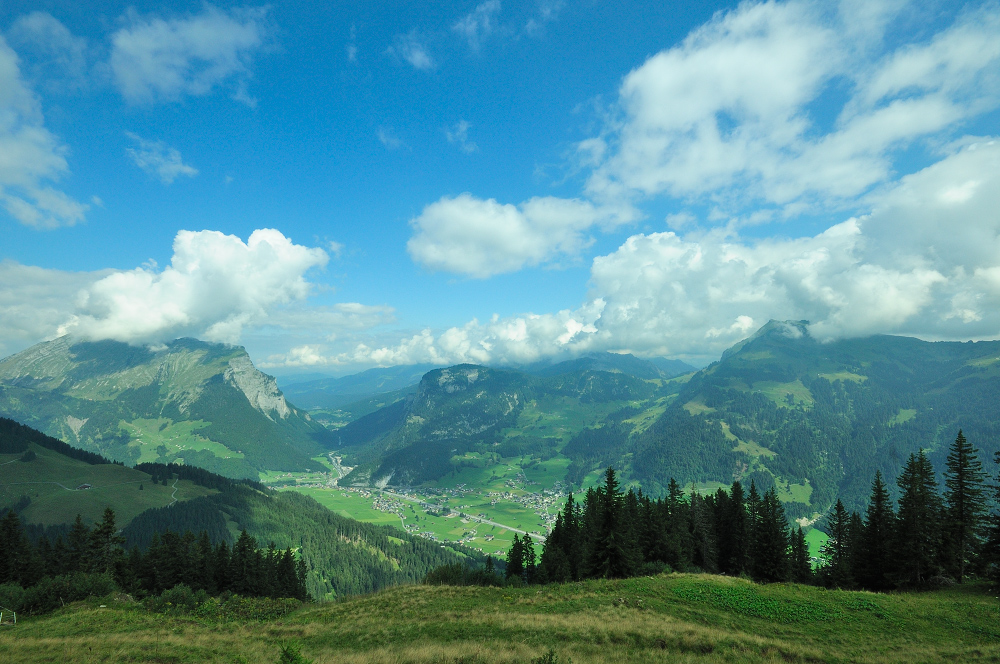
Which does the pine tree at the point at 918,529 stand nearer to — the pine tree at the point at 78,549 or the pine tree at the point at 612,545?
the pine tree at the point at 612,545

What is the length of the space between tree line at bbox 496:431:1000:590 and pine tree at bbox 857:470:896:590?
0.12 m

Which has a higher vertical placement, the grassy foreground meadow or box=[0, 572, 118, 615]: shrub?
the grassy foreground meadow

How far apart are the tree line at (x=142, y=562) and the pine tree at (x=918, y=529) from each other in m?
88.5

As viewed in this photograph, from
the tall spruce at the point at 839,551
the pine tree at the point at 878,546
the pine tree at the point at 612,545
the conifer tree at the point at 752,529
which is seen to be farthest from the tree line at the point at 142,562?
the tall spruce at the point at 839,551

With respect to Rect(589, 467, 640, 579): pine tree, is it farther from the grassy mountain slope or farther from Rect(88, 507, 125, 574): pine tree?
the grassy mountain slope

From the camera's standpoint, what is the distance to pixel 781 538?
182 feet

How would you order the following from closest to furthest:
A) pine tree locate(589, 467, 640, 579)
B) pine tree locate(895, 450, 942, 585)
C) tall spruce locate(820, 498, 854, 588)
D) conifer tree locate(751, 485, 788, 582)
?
pine tree locate(895, 450, 942, 585) → pine tree locate(589, 467, 640, 579) → tall spruce locate(820, 498, 854, 588) → conifer tree locate(751, 485, 788, 582)

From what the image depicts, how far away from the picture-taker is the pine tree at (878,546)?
45.8 metres

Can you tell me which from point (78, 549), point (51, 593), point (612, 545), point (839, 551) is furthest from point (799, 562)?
point (78, 549)

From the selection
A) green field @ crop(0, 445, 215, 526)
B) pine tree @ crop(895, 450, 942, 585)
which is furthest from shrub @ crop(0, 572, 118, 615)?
green field @ crop(0, 445, 215, 526)

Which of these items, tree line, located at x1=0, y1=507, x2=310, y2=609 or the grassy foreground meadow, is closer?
the grassy foreground meadow

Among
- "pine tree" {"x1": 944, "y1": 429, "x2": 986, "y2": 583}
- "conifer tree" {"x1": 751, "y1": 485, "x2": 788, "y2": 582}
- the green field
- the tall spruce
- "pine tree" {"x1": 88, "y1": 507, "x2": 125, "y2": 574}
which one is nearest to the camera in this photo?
"pine tree" {"x1": 944, "y1": 429, "x2": 986, "y2": 583}

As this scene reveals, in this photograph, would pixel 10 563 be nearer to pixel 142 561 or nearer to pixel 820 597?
pixel 142 561

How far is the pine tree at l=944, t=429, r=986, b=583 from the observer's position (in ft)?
135
